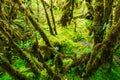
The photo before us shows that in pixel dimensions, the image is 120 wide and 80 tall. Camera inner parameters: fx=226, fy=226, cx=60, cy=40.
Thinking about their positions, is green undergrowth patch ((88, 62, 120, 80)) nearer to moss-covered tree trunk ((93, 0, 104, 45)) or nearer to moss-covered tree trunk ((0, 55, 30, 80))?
moss-covered tree trunk ((93, 0, 104, 45))

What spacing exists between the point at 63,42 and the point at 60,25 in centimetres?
272

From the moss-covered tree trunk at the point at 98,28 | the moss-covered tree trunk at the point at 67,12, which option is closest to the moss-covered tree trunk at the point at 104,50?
the moss-covered tree trunk at the point at 98,28

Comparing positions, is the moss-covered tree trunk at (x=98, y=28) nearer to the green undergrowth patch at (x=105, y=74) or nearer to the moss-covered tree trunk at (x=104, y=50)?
the moss-covered tree trunk at (x=104, y=50)

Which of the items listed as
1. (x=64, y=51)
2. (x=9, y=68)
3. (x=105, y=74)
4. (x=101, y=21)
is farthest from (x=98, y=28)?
(x=64, y=51)

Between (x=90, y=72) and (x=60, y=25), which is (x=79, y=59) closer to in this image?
(x=90, y=72)

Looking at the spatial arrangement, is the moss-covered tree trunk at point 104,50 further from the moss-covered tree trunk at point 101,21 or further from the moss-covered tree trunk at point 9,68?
the moss-covered tree trunk at point 9,68

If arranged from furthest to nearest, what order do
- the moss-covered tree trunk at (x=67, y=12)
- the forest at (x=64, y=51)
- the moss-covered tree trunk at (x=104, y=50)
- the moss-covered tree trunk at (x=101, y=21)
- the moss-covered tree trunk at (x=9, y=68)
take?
the moss-covered tree trunk at (x=67, y=12) → the moss-covered tree trunk at (x=101, y=21) → the forest at (x=64, y=51) → the moss-covered tree trunk at (x=104, y=50) → the moss-covered tree trunk at (x=9, y=68)

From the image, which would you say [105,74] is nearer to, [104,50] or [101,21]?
[104,50]

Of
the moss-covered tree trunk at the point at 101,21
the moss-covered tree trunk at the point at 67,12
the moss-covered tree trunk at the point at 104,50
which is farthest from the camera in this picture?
the moss-covered tree trunk at the point at 67,12

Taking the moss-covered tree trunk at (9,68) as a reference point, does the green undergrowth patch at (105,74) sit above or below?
below

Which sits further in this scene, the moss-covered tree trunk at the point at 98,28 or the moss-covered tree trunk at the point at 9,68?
the moss-covered tree trunk at the point at 98,28

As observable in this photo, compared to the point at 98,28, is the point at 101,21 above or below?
above

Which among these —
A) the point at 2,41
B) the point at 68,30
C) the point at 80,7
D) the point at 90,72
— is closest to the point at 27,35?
the point at 2,41

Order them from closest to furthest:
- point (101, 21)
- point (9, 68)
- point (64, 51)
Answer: point (9, 68) < point (101, 21) < point (64, 51)
